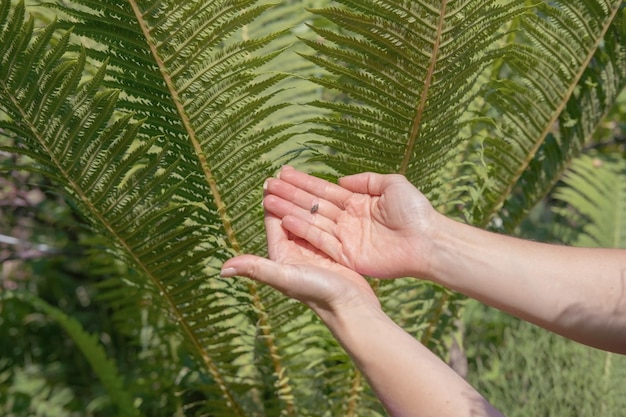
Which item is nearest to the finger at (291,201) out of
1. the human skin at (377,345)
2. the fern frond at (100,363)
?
the human skin at (377,345)

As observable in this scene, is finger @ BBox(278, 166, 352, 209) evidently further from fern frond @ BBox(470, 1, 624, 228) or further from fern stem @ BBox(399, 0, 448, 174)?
fern frond @ BBox(470, 1, 624, 228)

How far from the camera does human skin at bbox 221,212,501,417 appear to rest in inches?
49.6

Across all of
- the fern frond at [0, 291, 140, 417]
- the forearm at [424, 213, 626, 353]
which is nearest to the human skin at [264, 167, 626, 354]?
the forearm at [424, 213, 626, 353]

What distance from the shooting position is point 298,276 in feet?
4.52

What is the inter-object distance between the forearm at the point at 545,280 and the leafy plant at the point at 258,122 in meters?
0.35

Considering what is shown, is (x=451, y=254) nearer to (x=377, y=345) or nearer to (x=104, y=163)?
(x=377, y=345)

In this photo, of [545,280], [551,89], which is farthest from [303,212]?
[551,89]

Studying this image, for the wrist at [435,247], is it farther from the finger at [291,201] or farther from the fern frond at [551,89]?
the fern frond at [551,89]

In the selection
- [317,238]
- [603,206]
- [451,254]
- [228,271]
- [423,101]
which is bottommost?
[228,271]

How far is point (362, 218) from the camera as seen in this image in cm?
163

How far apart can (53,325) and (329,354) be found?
1635 mm

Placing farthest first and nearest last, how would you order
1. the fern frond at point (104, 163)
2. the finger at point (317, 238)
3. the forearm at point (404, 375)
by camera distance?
the finger at point (317, 238) → the fern frond at point (104, 163) → the forearm at point (404, 375)

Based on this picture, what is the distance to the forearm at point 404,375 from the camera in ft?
4.12

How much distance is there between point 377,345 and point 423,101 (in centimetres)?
65
